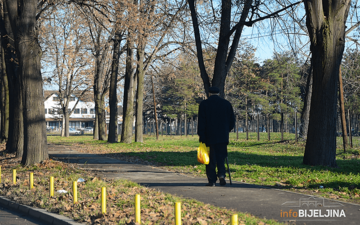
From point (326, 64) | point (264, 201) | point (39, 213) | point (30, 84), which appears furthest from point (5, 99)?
point (264, 201)

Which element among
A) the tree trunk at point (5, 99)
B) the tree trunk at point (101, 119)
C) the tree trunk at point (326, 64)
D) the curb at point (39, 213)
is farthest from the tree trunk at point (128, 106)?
the curb at point (39, 213)

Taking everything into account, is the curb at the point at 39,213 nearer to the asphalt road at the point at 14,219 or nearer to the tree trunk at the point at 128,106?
the asphalt road at the point at 14,219

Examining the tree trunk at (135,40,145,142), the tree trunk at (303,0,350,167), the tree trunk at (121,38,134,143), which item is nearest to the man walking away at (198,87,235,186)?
the tree trunk at (303,0,350,167)

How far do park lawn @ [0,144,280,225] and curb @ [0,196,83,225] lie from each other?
140mm

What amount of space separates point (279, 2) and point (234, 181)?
728cm

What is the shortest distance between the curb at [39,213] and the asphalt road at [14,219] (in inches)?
3.8

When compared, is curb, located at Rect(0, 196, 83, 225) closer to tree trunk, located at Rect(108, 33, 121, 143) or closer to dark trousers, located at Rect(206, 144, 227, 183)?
dark trousers, located at Rect(206, 144, 227, 183)

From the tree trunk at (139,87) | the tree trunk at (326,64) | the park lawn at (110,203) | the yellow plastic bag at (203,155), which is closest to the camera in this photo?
the park lawn at (110,203)

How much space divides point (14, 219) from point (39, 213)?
47 cm

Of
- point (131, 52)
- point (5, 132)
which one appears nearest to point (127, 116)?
point (131, 52)

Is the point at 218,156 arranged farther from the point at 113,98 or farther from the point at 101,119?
the point at 101,119

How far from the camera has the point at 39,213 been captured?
655 cm

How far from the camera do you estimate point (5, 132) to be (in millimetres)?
23422

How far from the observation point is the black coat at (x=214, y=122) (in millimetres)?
7684
